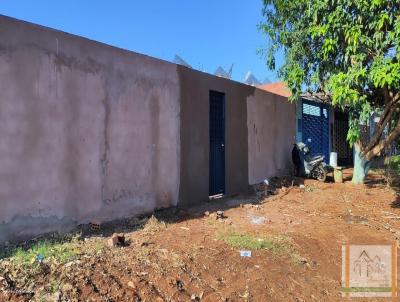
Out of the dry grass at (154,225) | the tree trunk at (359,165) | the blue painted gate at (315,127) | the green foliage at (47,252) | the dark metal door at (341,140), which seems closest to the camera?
the green foliage at (47,252)

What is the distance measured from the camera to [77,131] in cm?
543

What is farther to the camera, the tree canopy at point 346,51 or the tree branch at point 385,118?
the tree branch at point 385,118

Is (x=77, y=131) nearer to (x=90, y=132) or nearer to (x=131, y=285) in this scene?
(x=90, y=132)

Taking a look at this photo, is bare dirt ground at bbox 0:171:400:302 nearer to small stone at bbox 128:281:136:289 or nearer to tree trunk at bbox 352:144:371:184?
small stone at bbox 128:281:136:289

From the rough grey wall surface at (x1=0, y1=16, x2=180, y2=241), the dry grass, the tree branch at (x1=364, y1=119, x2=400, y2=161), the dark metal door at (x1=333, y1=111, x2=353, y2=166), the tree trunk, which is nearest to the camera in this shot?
the rough grey wall surface at (x1=0, y1=16, x2=180, y2=241)

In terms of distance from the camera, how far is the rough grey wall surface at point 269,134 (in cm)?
1012

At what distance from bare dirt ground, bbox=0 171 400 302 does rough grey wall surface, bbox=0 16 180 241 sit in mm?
453

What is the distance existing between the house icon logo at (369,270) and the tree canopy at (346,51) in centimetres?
251

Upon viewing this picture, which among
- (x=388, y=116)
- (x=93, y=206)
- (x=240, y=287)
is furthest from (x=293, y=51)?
(x=240, y=287)

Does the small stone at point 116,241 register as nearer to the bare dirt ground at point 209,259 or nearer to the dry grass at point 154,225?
the bare dirt ground at point 209,259

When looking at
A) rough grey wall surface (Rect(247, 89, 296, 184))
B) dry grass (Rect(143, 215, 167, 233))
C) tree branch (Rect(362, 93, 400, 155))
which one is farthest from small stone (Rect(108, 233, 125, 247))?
tree branch (Rect(362, 93, 400, 155))

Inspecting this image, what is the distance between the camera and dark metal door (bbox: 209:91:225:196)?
8445 millimetres

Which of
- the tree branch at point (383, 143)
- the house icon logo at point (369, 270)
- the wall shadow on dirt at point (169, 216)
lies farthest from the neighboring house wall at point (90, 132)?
the tree branch at point (383, 143)

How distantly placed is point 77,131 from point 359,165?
794 centimetres
